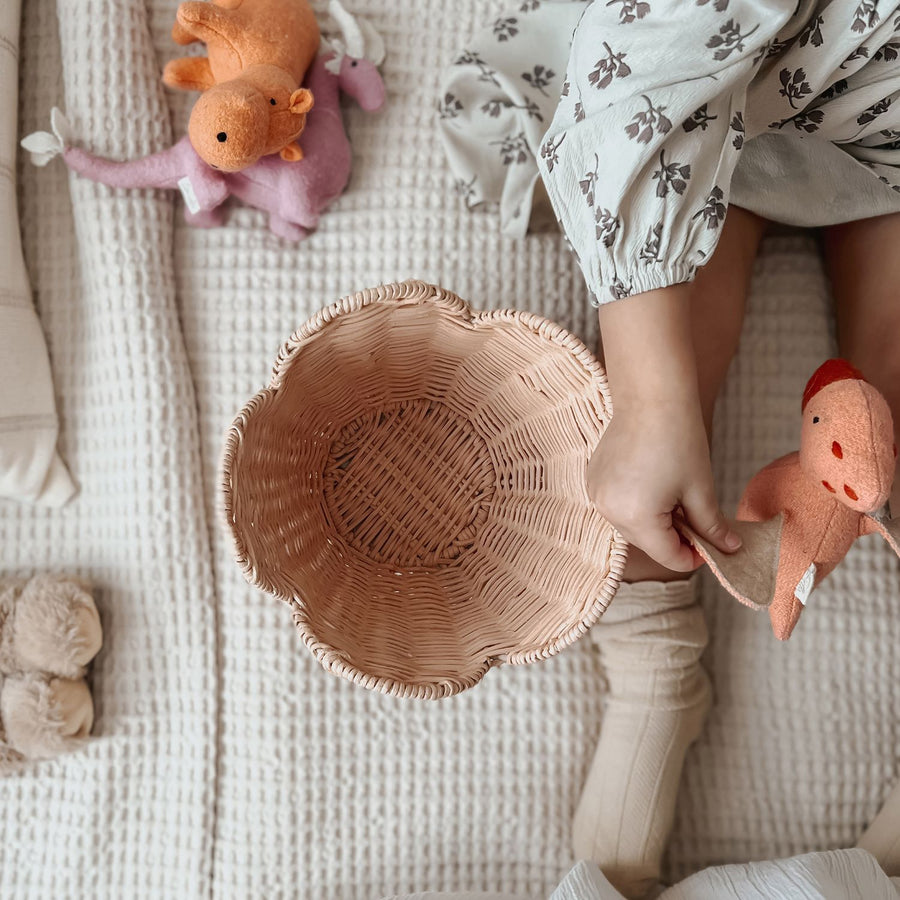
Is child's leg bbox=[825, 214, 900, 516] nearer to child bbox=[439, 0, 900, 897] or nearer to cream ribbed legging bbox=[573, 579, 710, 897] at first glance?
child bbox=[439, 0, 900, 897]

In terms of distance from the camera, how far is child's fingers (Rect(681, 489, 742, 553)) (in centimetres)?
53

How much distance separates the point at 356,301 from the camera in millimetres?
619

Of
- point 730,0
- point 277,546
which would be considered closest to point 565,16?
point 730,0

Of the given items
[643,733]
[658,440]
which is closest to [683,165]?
[658,440]

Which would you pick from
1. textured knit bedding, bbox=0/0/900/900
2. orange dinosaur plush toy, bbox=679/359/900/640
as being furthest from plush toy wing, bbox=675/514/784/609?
textured knit bedding, bbox=0/0/900/900

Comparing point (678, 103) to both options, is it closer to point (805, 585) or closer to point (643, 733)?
point (805, 585)

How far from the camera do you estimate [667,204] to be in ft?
1.73

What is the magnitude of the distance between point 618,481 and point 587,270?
0.50 ft

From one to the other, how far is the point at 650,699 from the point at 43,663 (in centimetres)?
58

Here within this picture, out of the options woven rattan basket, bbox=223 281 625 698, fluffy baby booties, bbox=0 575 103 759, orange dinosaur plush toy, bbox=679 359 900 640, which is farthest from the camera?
fluffy baby booties, bbox=0 575 103 759

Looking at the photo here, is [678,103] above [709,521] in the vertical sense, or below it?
above

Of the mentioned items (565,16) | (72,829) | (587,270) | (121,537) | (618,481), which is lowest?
(72,829)

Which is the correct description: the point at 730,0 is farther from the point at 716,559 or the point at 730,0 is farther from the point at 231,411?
the point at 231,411

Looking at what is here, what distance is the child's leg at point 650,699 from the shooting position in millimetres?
754
